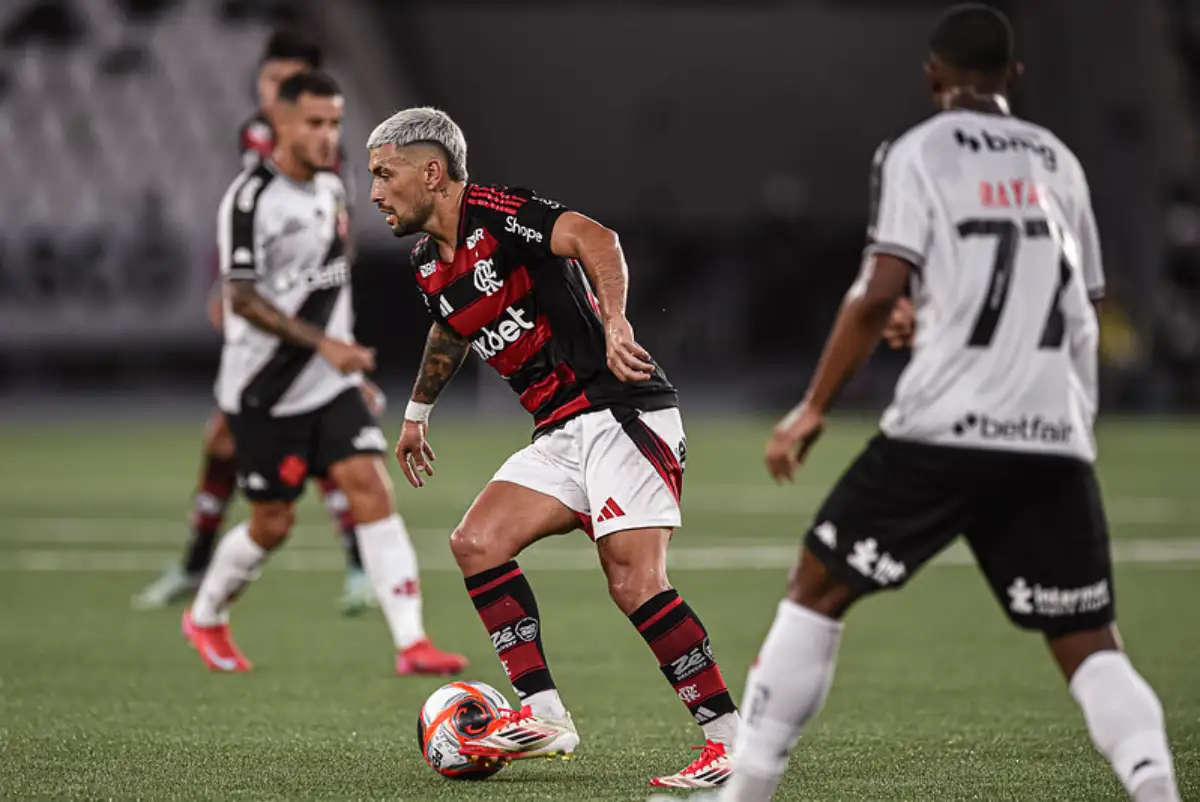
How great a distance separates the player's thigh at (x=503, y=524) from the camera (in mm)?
5965

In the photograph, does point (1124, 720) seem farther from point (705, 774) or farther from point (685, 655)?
point (685, 655)

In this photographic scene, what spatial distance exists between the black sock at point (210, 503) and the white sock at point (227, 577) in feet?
6.63

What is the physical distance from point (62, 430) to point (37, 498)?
882cm

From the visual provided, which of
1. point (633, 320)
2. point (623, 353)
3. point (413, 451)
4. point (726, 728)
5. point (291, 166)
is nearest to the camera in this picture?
point (623, 353)

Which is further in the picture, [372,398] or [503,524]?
[372,398]

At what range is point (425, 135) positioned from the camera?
602cm

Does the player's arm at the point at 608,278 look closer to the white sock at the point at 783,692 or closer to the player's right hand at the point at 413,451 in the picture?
the player's right hand at the point at 413,451

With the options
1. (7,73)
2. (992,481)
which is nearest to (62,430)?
(7,73)

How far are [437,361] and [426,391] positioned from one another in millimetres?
111

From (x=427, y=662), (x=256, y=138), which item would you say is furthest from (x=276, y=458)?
(x=256, y=138)

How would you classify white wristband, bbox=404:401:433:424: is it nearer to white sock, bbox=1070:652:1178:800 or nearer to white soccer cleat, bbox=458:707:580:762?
white soccer cleat, bbox=458:707:580:762

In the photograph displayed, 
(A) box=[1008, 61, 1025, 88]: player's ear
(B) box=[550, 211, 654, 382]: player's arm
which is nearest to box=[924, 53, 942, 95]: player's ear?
(A) box=[1008, 61, 1025, 88]: player's ear

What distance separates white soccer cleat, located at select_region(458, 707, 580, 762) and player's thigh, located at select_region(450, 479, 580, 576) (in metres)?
0.50

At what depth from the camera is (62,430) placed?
83.0 feet
